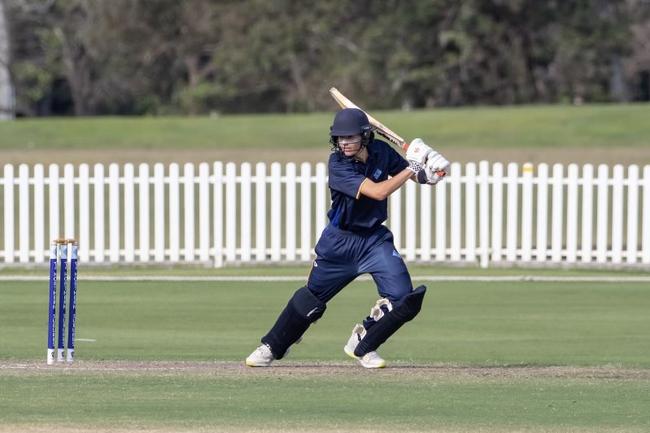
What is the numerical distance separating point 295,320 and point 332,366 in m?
0.72

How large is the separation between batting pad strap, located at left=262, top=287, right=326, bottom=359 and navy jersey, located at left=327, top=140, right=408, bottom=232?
1.77ft

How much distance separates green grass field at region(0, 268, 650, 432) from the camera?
8430mm

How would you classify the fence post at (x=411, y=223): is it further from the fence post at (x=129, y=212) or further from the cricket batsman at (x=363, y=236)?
the cricket batsman at (x=363, y=236)

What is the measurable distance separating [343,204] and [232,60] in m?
41.1

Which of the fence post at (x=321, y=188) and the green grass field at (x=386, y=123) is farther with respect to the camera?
the green grass field at (x=386, y=123)

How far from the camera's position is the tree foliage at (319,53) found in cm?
4734

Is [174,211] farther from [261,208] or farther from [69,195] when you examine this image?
[69,195]

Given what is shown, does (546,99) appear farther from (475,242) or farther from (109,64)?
(475,242)

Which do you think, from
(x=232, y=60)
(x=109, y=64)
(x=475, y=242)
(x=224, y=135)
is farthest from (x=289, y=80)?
(x=475, y=242)

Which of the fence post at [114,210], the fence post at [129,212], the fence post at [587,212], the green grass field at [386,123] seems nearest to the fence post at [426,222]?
the fence post at [587,212]

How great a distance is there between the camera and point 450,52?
157 ft

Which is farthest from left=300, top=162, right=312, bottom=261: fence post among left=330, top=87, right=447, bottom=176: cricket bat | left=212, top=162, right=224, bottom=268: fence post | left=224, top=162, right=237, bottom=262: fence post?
left=330, top=87, right=447, bottom=176: cricket bat

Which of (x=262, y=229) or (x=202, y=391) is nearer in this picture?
(x=202, y=391)

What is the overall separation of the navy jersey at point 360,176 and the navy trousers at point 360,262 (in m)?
0.07
